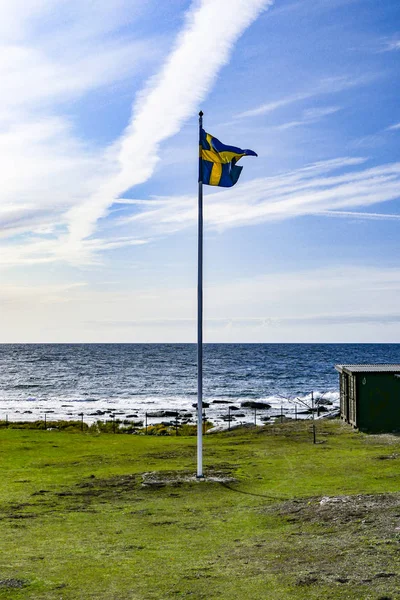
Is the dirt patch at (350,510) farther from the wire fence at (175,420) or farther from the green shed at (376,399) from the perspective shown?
the wire fence at (175,420)

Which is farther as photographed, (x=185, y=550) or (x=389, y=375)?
(x=389, y=375)

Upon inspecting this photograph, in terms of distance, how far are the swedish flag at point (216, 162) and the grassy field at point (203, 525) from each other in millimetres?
8669

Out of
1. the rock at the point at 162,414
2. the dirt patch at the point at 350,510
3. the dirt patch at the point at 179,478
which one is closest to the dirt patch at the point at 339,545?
the dirt patch at the point at 350,510

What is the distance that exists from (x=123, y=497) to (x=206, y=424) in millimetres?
29095

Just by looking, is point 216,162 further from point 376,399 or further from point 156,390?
point 156,390

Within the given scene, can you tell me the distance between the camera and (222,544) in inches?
477

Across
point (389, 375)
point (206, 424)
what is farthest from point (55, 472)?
point (206, 424)

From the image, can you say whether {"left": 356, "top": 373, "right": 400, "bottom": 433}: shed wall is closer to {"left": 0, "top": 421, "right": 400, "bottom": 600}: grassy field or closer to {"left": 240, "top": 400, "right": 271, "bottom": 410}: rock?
{"left": 0, "top": 421, "right": 400, "bottom": 600}: grassy field

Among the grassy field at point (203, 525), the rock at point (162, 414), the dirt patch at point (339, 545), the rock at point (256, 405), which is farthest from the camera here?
the rock at point (256, 405)

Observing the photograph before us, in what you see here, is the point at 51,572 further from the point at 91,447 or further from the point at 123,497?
the point at 91,447

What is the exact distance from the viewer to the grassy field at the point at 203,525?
962 centimetres

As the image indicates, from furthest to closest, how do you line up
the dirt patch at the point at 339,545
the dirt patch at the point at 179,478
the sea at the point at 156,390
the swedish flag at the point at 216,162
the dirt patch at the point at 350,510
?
1. the sea at the point at 156,390
2. the swedish flag at the point at 216,162
3. the dirt patch at the point at 179,478
4. the dirt patch at the point at 350,510
5. the dirt patch at the point at 339,545

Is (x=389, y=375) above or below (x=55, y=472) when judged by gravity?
above

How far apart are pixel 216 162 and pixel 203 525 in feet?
33.4
